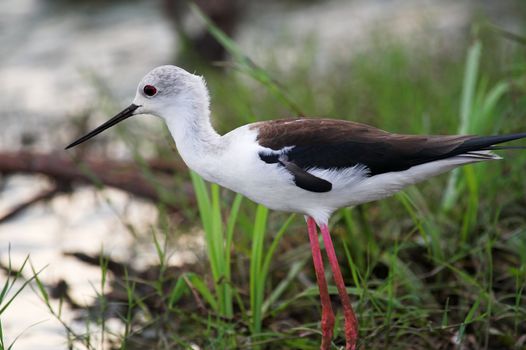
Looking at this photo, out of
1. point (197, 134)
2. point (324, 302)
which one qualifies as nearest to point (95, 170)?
point (197, 134)

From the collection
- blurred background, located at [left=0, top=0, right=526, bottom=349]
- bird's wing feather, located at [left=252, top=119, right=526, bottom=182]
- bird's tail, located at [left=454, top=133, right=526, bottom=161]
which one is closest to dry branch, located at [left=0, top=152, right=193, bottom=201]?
blurred background, located at [left=0, top=0, right=526, bottom=349]

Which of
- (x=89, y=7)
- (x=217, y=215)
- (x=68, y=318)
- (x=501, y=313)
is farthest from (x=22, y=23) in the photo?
(x=501, y=313)

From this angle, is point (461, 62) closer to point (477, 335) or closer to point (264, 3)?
point (477, 335)

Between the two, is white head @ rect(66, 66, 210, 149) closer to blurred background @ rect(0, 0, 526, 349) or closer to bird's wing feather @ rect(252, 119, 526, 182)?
bird's wing feather @ rect(252, 119, 526, 182)

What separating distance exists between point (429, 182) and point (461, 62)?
211 centimetres

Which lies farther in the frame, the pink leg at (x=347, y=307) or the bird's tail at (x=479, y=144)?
the pink leg at (x=347, y=307)

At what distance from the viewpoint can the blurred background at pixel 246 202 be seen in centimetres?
375

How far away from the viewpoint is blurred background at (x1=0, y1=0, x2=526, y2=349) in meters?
3.75

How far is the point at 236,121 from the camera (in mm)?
6285

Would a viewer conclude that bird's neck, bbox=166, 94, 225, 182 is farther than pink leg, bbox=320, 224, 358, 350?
No

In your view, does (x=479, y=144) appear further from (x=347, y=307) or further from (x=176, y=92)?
(x=176, y=92)

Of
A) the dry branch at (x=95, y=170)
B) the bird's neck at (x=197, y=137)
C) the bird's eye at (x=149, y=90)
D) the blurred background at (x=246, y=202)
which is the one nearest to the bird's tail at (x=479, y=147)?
the blurred background at (x=246, y=202)

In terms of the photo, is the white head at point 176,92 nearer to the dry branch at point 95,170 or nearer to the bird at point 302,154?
the bird at point 302,154

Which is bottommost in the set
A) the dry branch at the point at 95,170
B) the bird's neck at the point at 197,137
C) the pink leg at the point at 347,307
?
the pink leg at the point at 347,307
